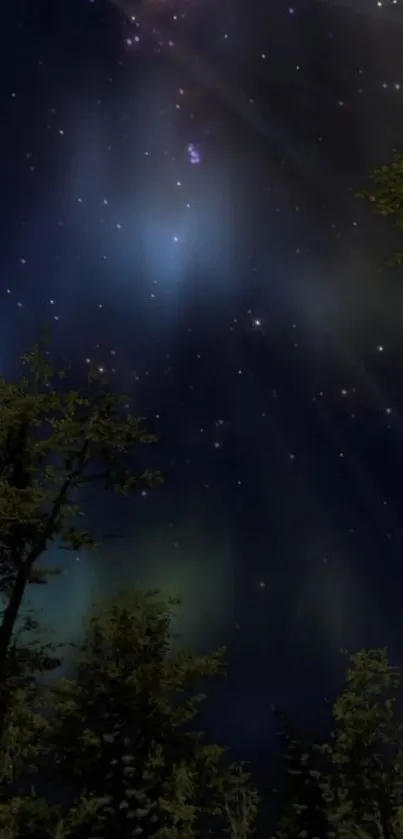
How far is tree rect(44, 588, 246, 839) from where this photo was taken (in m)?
23.4

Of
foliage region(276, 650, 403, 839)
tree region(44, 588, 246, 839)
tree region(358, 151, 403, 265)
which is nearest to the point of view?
tree region(358, 151, 403, 265)

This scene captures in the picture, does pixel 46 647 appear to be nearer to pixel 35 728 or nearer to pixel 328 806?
pixel 35 728

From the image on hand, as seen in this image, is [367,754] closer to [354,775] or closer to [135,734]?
[354,775]

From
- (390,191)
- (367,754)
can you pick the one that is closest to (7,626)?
(390,191)

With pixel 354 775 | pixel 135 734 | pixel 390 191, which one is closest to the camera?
pixel 390 191

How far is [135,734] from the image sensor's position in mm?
24125

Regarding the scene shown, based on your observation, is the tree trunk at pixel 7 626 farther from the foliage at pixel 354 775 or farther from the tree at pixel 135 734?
the foliage at pixel 354 775

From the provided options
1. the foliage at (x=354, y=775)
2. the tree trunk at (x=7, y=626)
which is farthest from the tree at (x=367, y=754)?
the tree trunk at (x=7, y=626)

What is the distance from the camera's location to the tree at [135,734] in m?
23.4

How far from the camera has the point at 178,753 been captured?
24344 mm

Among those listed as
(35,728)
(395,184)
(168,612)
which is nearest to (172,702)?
(168,612)

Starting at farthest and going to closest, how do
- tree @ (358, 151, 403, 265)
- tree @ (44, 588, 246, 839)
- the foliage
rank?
the foliage
tree @ (44, 588, 246, 839)
tree @ (358, 151, 403, 265)

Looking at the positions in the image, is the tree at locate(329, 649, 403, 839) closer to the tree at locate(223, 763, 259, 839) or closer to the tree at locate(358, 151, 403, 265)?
the tree at locate(223, 763, 259, 839)

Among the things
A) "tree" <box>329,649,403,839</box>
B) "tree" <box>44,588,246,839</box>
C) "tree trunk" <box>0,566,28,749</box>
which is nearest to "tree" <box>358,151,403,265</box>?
"tree trunk" <box>0,566,28,749</box>
